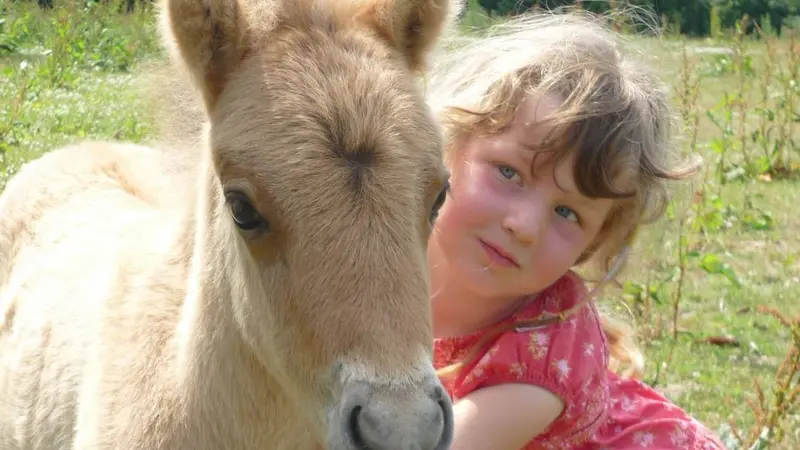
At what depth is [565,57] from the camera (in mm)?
3504

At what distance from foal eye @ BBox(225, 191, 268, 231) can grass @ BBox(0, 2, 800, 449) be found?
4.21 ft

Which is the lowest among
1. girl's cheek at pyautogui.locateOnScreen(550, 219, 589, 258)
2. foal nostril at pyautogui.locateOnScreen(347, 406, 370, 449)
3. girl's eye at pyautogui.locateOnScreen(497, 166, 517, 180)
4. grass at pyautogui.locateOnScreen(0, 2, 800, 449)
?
grass at pyautogui.locateOnScreen(0, 2, 800, 449)

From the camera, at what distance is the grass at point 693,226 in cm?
470

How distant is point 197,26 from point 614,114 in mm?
1478

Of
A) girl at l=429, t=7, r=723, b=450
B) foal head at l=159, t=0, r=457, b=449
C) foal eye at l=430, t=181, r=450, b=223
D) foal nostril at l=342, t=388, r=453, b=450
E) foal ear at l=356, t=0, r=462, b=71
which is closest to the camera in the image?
foal nostril at l=342, t=388, r=453, b=450

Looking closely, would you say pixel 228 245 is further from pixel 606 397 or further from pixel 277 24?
pixel 606 397

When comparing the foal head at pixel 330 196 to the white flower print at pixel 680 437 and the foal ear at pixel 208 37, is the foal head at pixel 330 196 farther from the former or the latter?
the white flower print at pixel 680 437

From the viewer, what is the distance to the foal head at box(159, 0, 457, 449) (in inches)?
88.9

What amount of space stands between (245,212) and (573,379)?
4.44 feet

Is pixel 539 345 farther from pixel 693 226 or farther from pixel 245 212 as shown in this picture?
pixel 693 226

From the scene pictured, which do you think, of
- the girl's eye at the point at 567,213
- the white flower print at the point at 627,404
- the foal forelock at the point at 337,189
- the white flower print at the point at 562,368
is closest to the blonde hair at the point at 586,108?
the girl's eye at the point at 567,213

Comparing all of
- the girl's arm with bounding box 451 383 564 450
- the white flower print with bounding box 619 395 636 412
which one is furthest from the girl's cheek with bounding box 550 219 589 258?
the white flower print with bounding box 619 395 636 412

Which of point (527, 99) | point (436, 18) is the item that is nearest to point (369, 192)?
point (436, 18)

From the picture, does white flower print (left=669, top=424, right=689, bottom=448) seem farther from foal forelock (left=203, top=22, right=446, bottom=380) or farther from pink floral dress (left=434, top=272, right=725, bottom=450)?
foal forelock (left=203, top=22, right=446, bottom=380)
